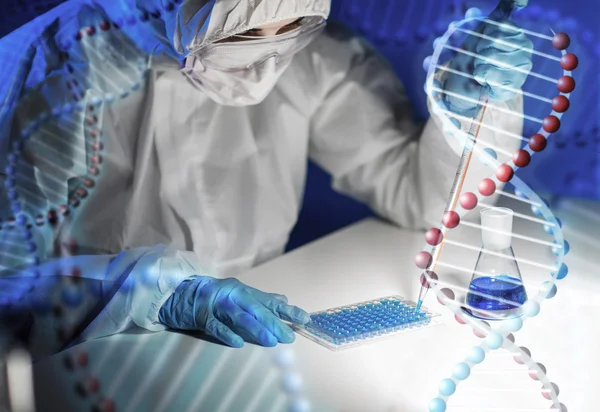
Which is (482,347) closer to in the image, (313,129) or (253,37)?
(253,37)

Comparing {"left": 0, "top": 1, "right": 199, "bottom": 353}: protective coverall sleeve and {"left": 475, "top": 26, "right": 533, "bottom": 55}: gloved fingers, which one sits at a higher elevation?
{"left": 475, "top": 26, "right": 533, "bottom": 55}: gloved fingers

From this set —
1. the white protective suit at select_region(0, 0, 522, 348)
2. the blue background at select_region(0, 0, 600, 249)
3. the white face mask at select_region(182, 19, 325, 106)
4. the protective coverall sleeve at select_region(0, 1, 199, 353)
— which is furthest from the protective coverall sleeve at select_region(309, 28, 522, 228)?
the protective coverall sleeve at select_region(0, 1, 199, 353)

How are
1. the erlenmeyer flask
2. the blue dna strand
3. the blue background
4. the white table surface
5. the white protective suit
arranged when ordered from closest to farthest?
the white table surface
the blue dna strand
the erlenmeyer flask
the white protective suit
the blue background

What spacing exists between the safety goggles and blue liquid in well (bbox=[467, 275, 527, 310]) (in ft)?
2.09

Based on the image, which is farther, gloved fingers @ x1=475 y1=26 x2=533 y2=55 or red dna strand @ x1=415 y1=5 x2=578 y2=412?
gloved fingers @ x1=475 y1=26 x2=533 y2=55

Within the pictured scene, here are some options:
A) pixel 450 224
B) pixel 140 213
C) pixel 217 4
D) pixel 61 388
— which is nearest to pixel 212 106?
pixel 140 213

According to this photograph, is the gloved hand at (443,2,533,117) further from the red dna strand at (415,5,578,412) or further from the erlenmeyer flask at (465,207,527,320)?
the erlenmeyer flask at (465,207,527,320)

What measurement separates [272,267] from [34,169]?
56 cm

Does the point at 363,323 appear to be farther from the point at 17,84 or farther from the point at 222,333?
the point at 17,84

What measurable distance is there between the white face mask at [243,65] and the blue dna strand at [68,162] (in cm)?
13

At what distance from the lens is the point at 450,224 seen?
1.22 m

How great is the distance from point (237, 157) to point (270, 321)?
670 mm

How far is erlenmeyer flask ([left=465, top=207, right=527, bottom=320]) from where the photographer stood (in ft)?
4.15

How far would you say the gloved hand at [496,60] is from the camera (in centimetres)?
128
